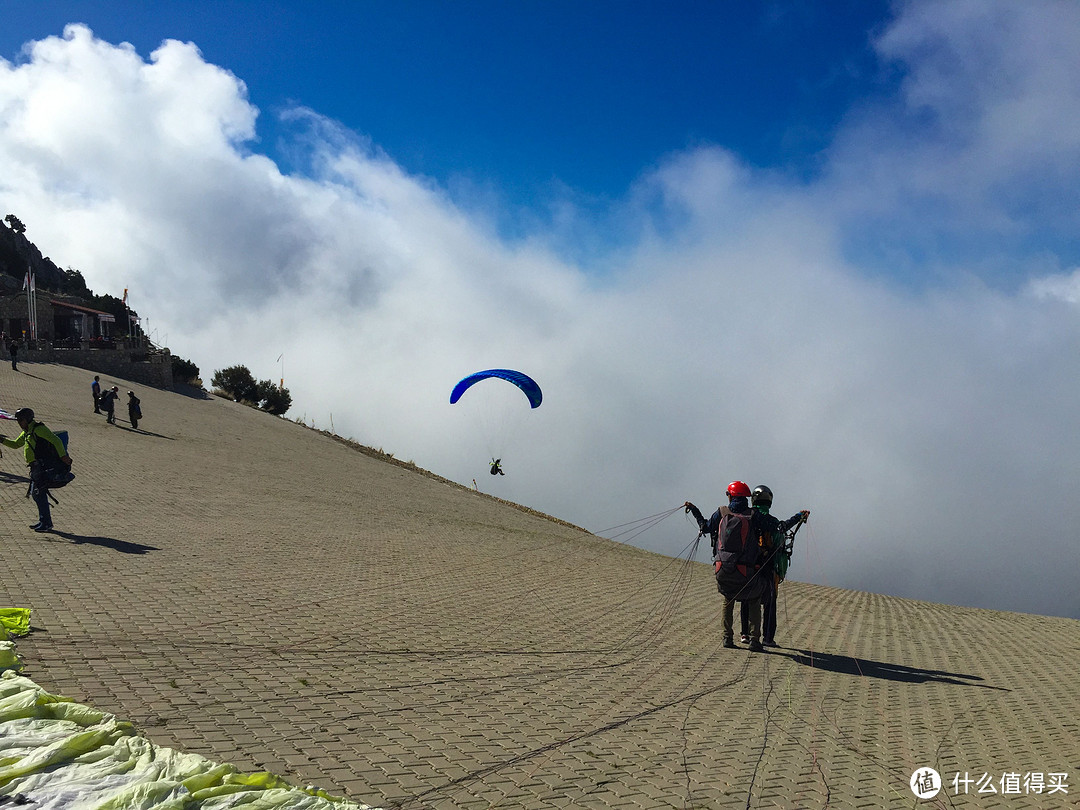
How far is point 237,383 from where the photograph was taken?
168 ft

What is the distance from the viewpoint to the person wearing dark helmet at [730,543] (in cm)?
818

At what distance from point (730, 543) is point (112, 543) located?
28.0ft

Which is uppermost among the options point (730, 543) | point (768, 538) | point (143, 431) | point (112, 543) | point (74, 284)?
point (74, 284)

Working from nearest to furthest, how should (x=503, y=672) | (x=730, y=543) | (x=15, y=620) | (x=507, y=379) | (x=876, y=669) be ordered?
(x=15, y=620)
(x=503, y=672)
(x=730, y=543)
(x=876, y=669)
(x=507, y=379)

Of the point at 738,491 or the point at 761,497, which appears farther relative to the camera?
the point at 761,497

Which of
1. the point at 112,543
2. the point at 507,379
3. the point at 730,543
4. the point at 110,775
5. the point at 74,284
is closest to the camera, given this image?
the point at 110,775

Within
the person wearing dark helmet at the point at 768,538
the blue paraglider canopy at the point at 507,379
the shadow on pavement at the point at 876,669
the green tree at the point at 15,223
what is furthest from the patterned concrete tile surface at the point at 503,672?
the green tree at the point at 15,223

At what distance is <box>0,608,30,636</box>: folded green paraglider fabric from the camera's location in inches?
229

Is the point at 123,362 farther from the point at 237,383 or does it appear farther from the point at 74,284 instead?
the point at 74,284

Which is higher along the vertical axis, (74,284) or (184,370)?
(74,284)

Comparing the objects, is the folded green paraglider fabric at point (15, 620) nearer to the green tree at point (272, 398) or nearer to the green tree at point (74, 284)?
the green tree at point (272, 398)

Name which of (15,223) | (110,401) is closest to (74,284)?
(15,223)

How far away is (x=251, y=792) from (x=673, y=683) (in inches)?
170

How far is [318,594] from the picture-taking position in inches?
359
